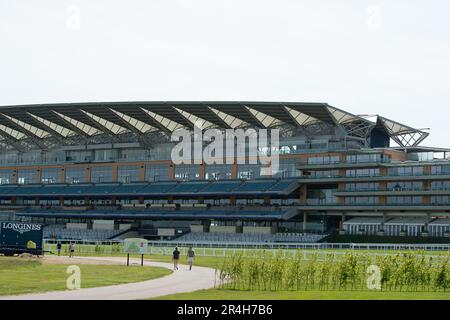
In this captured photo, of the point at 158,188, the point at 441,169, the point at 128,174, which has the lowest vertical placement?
the point at 158,188

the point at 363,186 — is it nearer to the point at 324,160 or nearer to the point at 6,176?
the point at 324,160

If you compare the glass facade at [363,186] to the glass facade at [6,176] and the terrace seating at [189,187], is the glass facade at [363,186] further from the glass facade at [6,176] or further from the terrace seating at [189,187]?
the glass facade at [6,176]

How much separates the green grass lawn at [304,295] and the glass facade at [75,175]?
106 m

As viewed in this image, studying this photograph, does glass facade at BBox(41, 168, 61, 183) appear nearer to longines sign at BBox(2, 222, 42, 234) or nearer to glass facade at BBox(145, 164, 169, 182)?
glass facade at BBox(145, 164, 169, 182)

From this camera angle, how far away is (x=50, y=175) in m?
139

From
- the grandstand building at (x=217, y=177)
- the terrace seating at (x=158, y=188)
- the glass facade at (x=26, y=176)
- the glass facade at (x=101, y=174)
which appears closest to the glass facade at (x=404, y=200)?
the grandstand building at (x=217, y=177)

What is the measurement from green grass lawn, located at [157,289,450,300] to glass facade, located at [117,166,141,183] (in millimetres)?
96423

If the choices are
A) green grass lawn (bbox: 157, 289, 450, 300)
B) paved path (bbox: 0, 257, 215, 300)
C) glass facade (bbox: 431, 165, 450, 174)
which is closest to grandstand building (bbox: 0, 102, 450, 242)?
glass facade (bbox: 431, 165, 450, 174)

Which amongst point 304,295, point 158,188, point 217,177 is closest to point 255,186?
point 217,177

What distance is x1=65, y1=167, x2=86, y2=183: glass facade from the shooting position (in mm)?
134625

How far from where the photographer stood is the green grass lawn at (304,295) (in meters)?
28.8

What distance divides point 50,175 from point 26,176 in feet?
22.3
